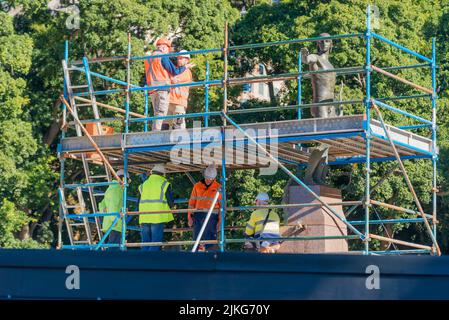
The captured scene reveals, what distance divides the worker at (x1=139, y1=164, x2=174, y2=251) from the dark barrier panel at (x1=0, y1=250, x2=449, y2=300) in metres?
3.96

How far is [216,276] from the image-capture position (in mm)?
12359

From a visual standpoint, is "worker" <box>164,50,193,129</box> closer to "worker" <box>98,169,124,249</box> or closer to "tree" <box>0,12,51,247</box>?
"worker" <box>98,169,124,249</box>

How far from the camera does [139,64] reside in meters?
35.5

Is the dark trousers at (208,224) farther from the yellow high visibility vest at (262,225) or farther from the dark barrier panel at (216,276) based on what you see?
the dark barrier panel at (216,276)

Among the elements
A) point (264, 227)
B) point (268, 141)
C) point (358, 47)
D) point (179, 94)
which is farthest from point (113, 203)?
point (358, 47)

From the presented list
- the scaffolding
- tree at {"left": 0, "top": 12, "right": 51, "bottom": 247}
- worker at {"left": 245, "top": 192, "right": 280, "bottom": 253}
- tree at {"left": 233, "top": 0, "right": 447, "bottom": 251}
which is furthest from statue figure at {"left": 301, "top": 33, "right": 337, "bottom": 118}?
tree at {"left": 0, "top": 12, "right": 51, "bottom": 247}

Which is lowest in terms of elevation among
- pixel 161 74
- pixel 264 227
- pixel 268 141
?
pixel 264 227

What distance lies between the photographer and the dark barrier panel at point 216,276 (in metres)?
12.2

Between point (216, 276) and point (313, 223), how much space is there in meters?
4.21

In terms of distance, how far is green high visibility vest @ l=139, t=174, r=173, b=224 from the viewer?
16562mm

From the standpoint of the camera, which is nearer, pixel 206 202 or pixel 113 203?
pixel 206 202

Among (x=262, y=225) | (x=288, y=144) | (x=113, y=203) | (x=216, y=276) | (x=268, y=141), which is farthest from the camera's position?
(x=113, y=203)

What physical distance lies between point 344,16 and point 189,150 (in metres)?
18.7

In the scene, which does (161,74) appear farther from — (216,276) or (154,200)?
(216,276)
